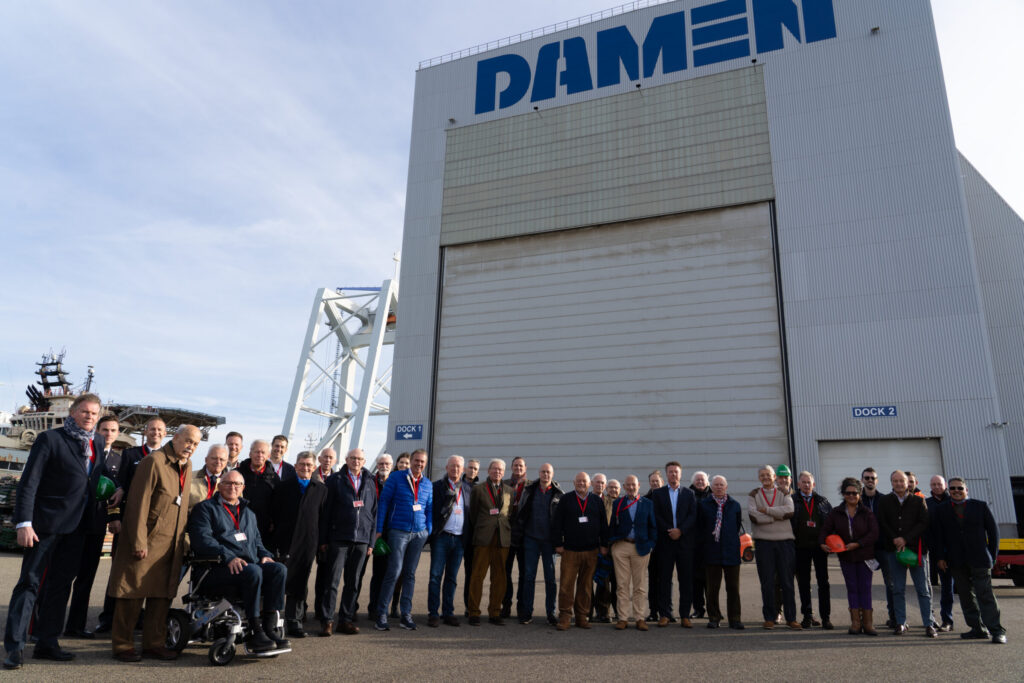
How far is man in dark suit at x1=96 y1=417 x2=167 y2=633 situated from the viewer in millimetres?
5727

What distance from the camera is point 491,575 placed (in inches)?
281

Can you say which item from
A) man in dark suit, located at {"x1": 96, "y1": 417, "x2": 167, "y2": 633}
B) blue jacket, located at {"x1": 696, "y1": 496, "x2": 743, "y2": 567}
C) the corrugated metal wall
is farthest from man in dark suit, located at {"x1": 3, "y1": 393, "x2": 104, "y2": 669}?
the corrugated metal wall

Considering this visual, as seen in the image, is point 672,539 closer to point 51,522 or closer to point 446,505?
point 446,505

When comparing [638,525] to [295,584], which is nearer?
[295,584]

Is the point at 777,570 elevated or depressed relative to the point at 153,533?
depressed

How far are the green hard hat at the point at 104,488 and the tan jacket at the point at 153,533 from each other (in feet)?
1.73

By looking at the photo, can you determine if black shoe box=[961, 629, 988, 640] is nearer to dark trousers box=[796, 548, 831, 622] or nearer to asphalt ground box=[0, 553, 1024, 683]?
asphalt ground box=[0, 553, 1024, 683]

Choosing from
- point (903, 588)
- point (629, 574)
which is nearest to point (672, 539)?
point (629, 574)

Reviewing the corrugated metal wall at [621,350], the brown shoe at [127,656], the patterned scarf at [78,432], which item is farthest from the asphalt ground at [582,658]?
the corrugated metal wall at [621,350]

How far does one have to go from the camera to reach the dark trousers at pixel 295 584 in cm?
612

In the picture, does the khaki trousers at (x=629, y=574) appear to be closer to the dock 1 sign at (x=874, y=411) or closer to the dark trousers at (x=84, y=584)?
the dark trousers at (x=84, y=584)

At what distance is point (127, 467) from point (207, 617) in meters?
2.10

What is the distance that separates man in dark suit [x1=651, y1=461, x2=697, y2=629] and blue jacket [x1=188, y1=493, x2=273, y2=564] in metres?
4.11

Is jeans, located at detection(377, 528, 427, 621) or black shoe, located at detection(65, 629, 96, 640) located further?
jeans, located at detection(377, 528, 427, 621)
